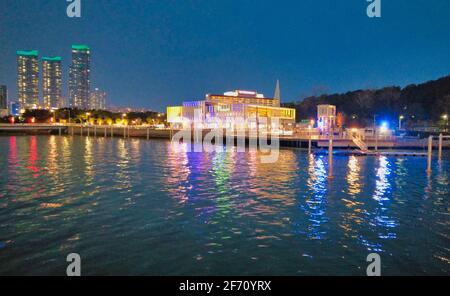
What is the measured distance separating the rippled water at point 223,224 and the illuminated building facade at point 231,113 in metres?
87.3

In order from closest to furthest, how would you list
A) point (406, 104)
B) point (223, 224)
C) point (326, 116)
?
point (223, 224) < point (326, 116) < point (406, 104)

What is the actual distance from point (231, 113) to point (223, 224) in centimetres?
12269

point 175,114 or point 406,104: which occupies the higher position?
point 406,104

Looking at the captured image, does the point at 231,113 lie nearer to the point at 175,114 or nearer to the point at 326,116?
the point at 175,114

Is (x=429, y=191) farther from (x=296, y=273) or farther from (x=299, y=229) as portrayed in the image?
(x=296, y=273)

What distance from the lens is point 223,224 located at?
15625 mm

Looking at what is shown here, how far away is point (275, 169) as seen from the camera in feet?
111

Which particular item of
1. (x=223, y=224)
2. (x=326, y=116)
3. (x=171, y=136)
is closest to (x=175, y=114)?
(x=171, y=136)

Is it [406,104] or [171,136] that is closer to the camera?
[171,136]

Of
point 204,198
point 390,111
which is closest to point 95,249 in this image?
point 204,198

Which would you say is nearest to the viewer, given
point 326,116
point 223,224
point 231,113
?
point 223,224

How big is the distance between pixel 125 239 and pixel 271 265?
17.1ft

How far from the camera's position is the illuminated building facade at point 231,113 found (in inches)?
4963

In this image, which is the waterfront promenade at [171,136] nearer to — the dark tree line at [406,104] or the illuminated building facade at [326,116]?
the illuminated building facade at [326,116]
